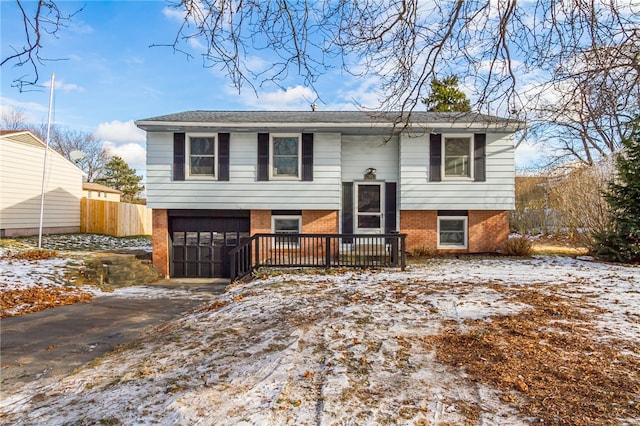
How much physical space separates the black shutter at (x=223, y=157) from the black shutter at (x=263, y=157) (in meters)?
→ 1.01

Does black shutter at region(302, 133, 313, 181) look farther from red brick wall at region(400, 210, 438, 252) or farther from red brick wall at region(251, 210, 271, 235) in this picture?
red brick wall at region(400, 210, 438, 252)

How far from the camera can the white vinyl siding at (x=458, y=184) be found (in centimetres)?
Result: 1126

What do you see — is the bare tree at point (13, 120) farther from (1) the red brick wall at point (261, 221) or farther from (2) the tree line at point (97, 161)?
(1) the red brick wall at point (261, 221)

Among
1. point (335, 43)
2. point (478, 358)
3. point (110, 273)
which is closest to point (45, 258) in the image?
point (110, 273)

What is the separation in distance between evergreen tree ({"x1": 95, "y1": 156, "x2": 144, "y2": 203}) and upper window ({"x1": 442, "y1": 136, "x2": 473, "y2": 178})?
33699 millimetres

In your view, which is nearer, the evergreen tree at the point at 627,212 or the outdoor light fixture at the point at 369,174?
the evergreen tree at the point at 627,212

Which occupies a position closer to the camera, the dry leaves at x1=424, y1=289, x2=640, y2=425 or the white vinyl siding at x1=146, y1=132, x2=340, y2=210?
the dry leaves at x1=424, y1=289, x2=640, y2=425

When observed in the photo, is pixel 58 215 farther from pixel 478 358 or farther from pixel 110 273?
pixel 478 358

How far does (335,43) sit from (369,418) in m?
3.56

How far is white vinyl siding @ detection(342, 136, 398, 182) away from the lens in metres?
11.8

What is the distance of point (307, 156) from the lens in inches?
447

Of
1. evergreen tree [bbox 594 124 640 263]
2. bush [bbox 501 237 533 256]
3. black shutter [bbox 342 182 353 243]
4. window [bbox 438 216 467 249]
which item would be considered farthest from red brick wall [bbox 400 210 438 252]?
evergreen tree [bbox 594 124 640 263]

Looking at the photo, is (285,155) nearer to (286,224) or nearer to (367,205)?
(286,224)

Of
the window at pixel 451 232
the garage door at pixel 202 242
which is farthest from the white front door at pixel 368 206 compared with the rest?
the garage door at pixel 202 242
